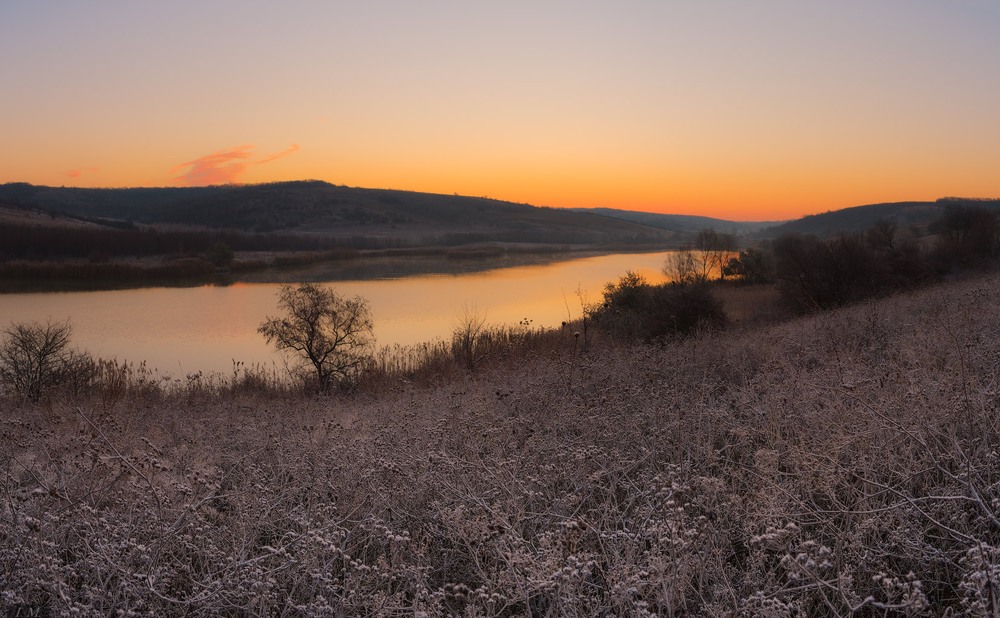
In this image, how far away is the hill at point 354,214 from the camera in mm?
129750

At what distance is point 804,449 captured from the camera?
14.5 feet

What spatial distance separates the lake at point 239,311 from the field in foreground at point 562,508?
16044mm

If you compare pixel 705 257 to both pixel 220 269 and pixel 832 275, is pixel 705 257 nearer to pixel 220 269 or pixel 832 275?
pixel 832 275

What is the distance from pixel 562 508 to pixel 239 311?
30.3 metres

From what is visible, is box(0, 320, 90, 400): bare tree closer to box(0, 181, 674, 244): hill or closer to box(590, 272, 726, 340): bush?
box(590, 272, 726, 340): bush

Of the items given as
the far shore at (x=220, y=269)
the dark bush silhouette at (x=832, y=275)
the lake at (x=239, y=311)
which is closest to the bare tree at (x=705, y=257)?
the lake at (x=239, y=311)

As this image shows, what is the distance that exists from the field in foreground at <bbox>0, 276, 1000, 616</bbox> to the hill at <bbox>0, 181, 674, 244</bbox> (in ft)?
337

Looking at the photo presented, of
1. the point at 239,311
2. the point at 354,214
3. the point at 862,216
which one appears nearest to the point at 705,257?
the point at 239,311

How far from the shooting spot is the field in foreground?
2.88m

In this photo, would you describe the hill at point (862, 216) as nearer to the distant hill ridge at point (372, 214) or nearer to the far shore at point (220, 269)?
the distant hill ridge at point (372, 214)

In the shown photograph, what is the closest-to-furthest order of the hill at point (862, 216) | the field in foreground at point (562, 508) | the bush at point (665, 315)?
the field in foreground at point (562, 508), the bush at point (665, 315), the hill at point (862, 216)

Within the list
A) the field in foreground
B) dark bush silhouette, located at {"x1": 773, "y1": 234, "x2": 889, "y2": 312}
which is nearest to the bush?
dark bush silhouette, located at {"x1": 773, "y1": 234, "x2": 889, "y2": 312}

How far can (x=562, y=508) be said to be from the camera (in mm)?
4004

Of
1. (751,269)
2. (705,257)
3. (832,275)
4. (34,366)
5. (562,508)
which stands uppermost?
(705,257)
